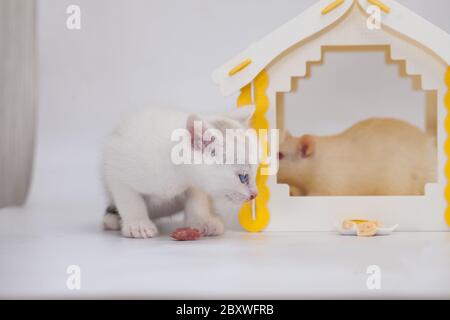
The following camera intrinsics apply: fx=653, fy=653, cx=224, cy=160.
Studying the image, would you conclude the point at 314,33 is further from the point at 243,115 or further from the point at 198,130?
the point at 198,130

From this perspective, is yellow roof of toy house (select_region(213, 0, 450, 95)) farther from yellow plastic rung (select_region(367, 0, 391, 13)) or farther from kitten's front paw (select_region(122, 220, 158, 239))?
kitten's front paw (select_region(122, 220, 158, 239))

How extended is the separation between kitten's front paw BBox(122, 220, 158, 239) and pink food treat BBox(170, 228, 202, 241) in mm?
64

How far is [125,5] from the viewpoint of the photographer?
2.16 meters

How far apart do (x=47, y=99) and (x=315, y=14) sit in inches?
39.7

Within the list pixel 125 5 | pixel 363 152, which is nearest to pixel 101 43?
pixel 125 5

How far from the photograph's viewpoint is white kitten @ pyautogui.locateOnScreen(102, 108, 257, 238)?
5.42 ft

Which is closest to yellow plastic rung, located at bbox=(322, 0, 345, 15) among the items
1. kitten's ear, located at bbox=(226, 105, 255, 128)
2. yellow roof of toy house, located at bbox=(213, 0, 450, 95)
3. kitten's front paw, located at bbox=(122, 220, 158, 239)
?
yellow roof of toy house, located at bbox=(213, 0, 450, 95)

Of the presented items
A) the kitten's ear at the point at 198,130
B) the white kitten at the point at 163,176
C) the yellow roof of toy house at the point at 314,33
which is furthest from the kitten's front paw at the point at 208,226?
the yellow roof of toy house at the point at 314,33

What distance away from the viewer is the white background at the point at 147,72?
2139 mm

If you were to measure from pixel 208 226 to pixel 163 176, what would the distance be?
21 cm

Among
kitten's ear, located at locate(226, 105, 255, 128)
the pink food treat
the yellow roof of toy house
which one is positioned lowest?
the pink food treat

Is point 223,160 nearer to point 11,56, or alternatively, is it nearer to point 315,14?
point 315,14

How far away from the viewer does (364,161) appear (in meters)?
2.06

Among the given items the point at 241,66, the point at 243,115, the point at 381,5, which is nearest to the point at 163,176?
the point at 243,115
